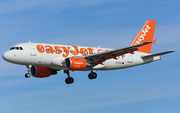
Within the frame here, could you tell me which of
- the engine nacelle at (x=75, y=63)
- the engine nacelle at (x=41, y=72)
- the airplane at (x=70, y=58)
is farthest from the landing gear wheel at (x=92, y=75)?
the engine nacelle at (x=41, y=72)

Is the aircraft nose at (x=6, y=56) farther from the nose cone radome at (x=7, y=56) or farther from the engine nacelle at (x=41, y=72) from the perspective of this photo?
the engine nacelle at (x=41, y=72)

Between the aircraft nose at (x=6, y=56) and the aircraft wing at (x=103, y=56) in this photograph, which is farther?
the aircraft wing at (x=103, y=56)

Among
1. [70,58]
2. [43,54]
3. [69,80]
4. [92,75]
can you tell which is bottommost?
[92,75]

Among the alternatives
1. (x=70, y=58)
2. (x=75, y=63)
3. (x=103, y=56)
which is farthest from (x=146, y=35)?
(x=70, y=58)

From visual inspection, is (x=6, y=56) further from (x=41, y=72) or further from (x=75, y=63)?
(x=75, y=63)

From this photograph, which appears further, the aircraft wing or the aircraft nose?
the aircraft wing

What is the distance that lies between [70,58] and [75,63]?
3.03ft

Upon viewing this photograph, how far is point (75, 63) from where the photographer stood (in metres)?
43.8

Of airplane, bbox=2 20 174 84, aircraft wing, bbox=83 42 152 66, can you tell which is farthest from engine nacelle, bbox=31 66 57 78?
aircraft wing, bbox=83 42 152 66

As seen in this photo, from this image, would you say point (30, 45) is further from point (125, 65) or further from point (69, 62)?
point (125, 65)

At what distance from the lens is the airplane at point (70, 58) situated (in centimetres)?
4328

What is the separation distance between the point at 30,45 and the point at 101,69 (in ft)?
35.2

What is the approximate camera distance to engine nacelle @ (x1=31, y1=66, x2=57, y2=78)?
49.1 m

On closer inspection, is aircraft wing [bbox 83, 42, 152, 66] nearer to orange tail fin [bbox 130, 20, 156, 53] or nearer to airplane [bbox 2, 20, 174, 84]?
airplane [bbox 2, 20, 174, 84]
